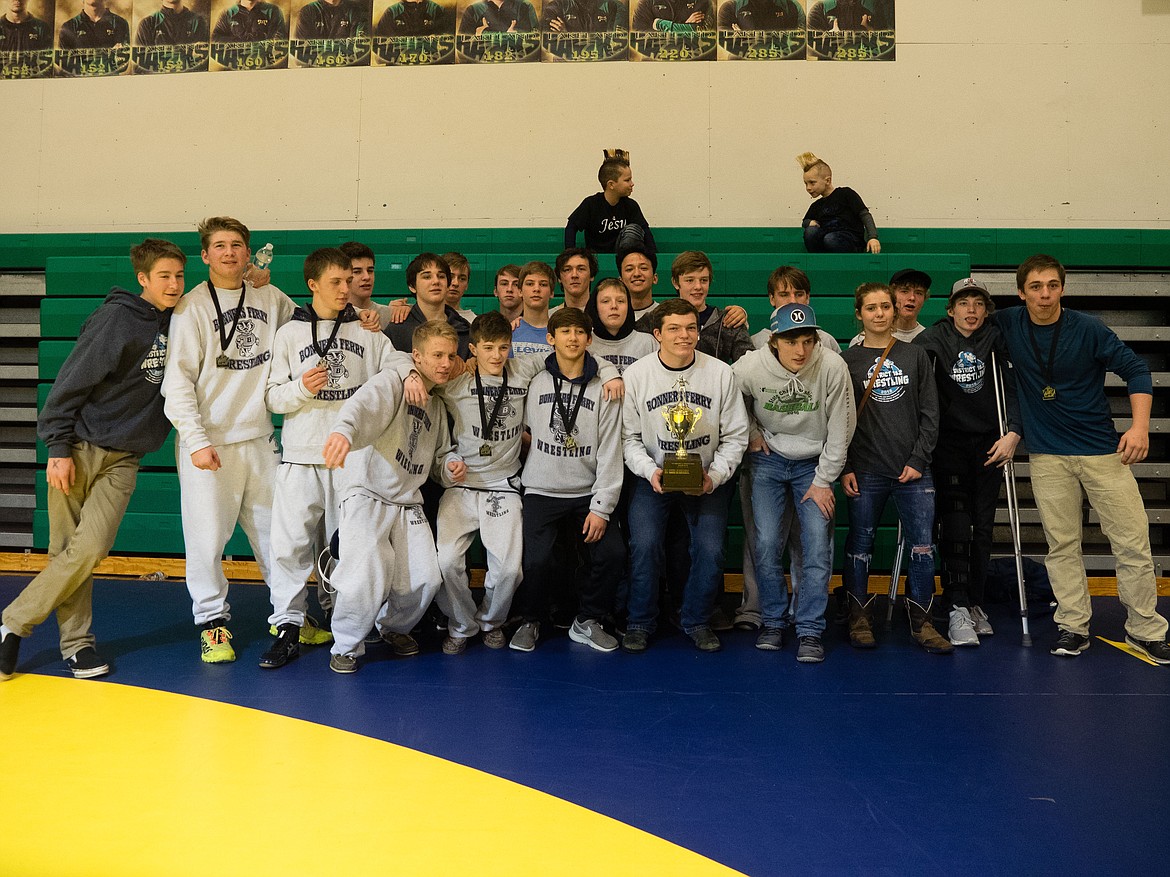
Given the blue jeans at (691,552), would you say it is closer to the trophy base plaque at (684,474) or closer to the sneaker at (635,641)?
the sneaker at (635,641)

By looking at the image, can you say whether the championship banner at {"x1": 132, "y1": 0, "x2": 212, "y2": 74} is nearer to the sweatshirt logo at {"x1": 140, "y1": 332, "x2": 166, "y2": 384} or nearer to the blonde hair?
the sweatshirt logo at {"x1": 140, "y1": 332, "x2": 166, "y2": 384}

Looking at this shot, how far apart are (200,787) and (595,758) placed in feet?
4.00

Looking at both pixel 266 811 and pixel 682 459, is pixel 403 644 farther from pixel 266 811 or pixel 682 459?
pixel 266 811

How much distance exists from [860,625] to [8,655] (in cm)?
392

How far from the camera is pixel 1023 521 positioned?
6.18 m

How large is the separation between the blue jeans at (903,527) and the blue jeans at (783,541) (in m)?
0.21

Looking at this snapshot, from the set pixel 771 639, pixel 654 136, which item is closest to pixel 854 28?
pixel 654 136

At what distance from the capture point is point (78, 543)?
3.87 m

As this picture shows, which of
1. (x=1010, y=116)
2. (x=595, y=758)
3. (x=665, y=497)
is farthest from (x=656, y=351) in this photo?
(x=1010, y=116)

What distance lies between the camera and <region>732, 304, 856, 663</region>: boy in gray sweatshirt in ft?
14.1

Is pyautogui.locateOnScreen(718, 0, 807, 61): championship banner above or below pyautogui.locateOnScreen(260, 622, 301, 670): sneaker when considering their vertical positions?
above

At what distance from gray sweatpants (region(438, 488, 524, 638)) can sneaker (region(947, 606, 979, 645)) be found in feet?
7.32

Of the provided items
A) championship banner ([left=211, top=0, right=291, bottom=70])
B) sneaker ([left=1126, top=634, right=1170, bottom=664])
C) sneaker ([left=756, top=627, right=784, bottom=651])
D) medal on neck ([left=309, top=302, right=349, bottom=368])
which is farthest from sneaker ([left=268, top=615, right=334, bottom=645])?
championship banner ([left=211, top=0, right=291, bottom=70])

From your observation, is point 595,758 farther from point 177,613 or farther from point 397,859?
point 177,613
